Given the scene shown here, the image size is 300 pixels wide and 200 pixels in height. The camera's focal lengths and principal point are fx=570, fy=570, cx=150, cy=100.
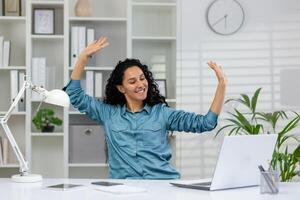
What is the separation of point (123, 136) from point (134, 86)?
303 mm

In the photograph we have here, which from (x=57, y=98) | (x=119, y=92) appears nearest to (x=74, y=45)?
(x=119, y=92)

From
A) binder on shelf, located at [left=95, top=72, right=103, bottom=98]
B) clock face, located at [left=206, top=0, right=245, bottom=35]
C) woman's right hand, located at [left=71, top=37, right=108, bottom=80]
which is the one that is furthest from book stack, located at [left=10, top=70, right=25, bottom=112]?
clock face, located at [left=206, top=0, right=245, bottom=35]

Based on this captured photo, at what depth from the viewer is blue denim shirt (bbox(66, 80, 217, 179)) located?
10.4 feet

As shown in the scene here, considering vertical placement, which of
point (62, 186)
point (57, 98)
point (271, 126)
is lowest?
point (62, 186)

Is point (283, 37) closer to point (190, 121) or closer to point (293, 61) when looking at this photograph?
point (293, 61)

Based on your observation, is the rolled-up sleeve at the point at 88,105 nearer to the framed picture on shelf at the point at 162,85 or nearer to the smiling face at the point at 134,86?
the smiling face at the point at 134,86

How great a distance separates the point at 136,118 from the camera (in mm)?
3264

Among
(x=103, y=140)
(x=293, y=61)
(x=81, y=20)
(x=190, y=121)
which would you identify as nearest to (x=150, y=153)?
(x=190, y=121)

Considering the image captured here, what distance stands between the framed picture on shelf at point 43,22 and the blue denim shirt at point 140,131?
4.53 feet

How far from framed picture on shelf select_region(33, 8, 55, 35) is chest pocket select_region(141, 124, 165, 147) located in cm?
168

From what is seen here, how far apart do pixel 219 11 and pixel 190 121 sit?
5.59 feet

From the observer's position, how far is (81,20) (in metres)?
4.56

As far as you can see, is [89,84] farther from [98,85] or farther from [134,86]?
[134,86]

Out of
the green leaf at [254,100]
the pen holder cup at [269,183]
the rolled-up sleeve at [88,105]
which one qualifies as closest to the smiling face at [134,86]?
the rolled-up sleeve at [88,105]
